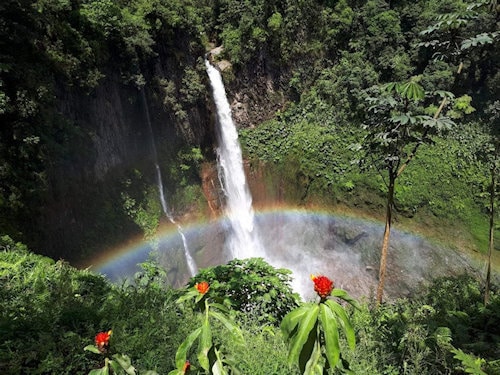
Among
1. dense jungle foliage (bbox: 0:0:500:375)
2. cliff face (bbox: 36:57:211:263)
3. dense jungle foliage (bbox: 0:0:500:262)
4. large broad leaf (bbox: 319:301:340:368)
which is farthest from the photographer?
cliff face (bbox: 36:57:211:263)

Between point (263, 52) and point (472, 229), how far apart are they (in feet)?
44.2

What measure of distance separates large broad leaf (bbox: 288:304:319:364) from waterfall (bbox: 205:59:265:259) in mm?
14294

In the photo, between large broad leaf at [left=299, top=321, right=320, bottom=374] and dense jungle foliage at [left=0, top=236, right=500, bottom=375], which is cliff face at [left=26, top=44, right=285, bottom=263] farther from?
large broad leaf at [left=299, top=321, right=320, bottom=374]

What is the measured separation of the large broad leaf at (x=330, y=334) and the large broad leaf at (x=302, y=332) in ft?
0.11

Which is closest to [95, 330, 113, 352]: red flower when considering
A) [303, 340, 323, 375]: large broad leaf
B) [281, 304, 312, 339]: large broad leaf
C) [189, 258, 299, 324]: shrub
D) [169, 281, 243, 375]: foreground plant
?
[169, 281, 243, 375]: foreground plant

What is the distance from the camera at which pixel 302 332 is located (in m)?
1.41

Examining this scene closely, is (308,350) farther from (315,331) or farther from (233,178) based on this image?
(233,178)

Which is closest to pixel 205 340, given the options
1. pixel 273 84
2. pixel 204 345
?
pixel 204 345

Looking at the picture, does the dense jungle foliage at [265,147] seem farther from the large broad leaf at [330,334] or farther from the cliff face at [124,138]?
the large broad leaf at [330,334]

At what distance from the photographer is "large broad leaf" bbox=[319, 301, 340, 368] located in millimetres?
1365

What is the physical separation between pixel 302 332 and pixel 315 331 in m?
0.07

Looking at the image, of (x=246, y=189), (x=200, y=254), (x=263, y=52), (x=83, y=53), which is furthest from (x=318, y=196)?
(x=83, y=53)

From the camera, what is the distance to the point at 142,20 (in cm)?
1295

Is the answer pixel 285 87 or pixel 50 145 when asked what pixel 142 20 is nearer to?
pixel 50 145
